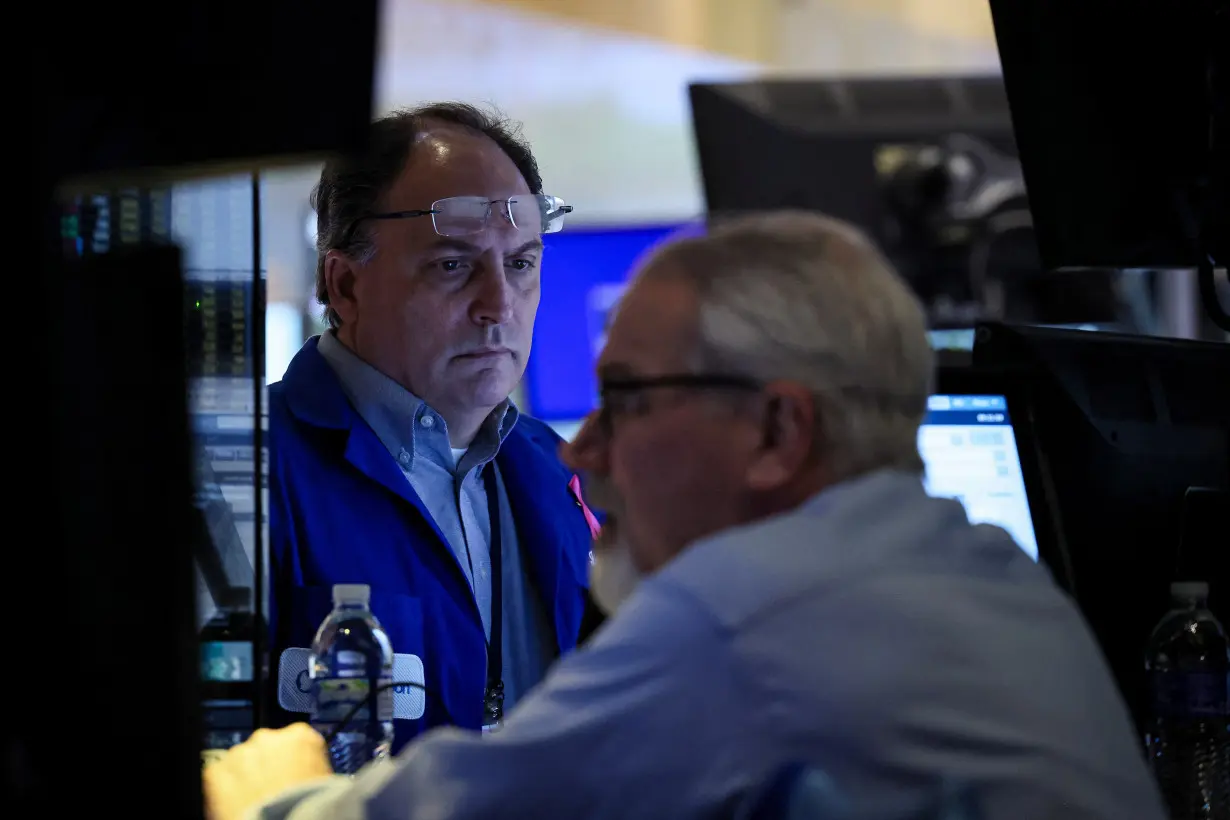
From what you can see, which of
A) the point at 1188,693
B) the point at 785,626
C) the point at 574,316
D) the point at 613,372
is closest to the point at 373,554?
the point at 613,372

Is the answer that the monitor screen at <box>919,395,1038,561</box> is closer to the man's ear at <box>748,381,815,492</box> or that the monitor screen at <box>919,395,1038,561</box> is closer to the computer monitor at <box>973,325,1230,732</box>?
the computer monitor at <box>973,325,1230,732</box>

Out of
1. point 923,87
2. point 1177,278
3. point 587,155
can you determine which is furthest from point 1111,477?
point 587,155

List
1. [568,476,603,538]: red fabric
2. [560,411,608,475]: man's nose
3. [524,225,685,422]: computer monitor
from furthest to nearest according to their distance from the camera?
[524,225,685,422]: computer monitor < [568,476,603,538]: red fabric < [560,411,608,475]: man's nose

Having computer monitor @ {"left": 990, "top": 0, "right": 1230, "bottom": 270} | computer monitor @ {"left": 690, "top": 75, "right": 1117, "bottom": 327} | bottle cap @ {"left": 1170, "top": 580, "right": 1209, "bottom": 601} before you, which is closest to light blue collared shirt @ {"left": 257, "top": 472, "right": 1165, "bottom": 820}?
bottle cap @ {"left": 1170, "top": 580, "right": 1209, "bottom": 601}

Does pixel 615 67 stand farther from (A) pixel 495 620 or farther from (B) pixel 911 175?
(A) pixel 495 620

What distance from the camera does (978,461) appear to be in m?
2.11

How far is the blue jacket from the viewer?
75.4 inches

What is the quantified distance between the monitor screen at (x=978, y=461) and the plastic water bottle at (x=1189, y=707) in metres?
0.22

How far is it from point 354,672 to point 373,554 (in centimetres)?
23

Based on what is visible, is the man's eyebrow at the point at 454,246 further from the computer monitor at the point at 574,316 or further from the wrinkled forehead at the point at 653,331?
the computer monitor at the point at 574,316

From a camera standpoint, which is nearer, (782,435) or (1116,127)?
(782,435)

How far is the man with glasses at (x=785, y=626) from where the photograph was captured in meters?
1.12

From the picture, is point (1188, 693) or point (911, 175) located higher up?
point (911, 175)

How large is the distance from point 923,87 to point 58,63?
269cm
